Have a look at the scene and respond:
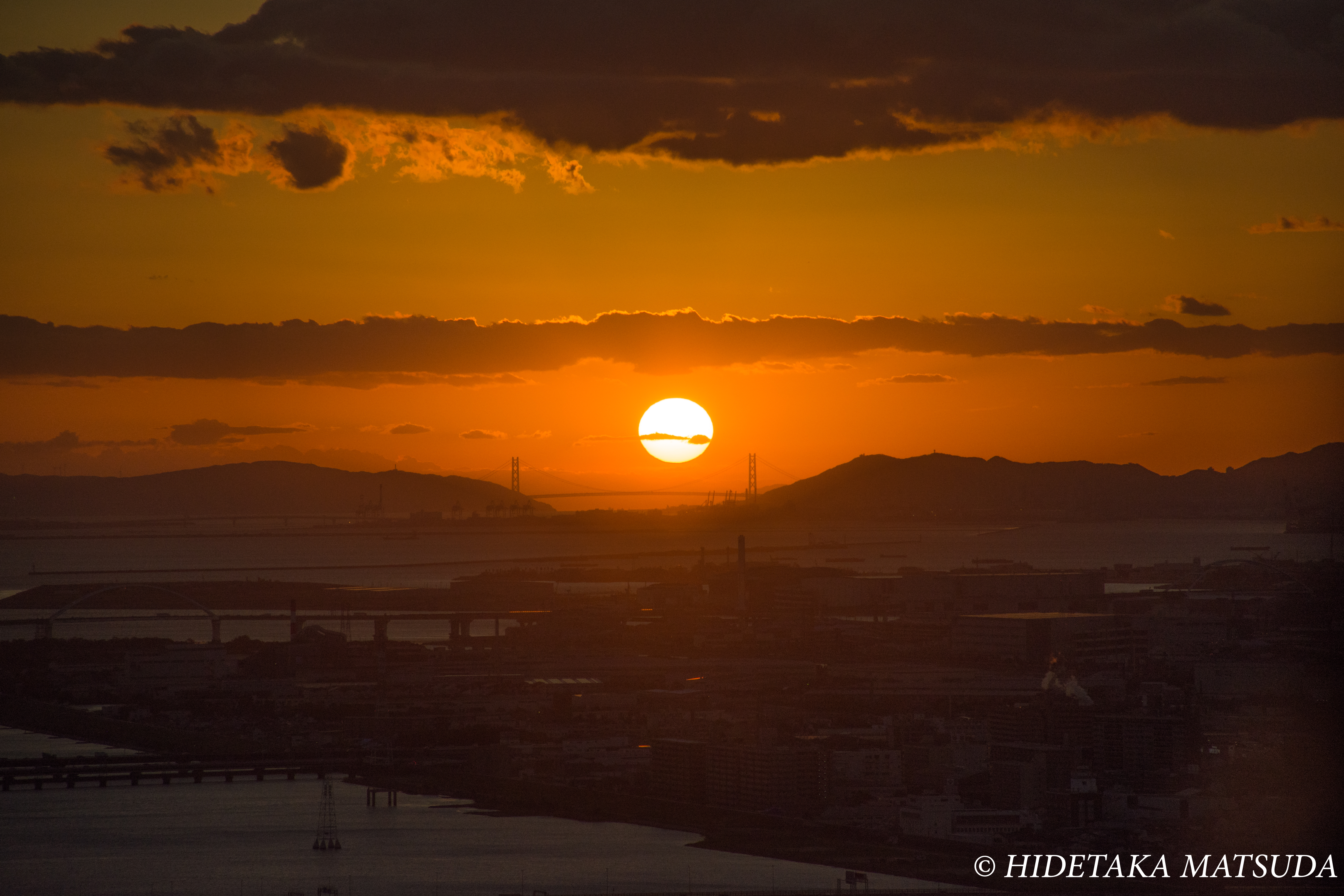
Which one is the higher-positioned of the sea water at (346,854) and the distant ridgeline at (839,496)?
the distant ridgeline at (839,496)

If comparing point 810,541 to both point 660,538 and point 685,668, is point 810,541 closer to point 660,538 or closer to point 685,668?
point 660,538

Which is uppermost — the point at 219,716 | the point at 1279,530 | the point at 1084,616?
the point at 1279,530

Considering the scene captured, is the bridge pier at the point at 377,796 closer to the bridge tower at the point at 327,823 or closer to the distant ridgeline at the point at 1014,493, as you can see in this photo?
the bridge tower at the point at 327,823

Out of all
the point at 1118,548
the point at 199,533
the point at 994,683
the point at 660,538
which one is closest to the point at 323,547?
the point at 199,533

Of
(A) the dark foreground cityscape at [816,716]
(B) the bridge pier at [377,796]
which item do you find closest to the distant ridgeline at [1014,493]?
(A) the dark foreground cityscape at [816,716]

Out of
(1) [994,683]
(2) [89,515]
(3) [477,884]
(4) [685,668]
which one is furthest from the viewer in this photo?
(2) [89,515]

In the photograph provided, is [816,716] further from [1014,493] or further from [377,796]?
[1014,493]
